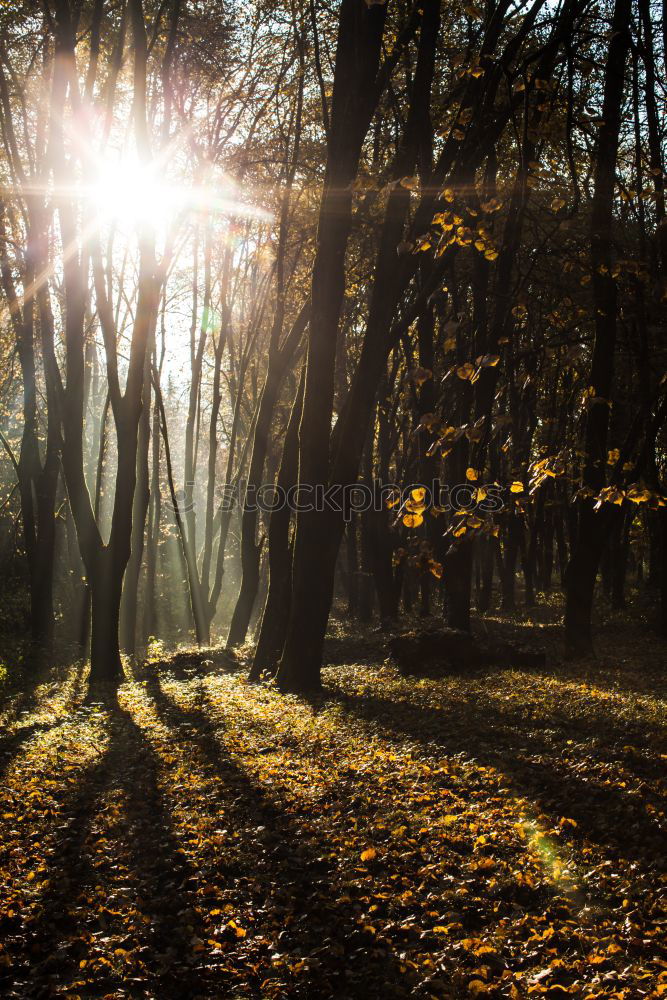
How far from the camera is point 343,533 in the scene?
13.0 m

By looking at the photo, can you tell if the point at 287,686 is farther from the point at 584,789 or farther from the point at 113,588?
the point at 584,789

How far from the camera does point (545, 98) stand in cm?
715

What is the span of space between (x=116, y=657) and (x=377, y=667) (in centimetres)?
454

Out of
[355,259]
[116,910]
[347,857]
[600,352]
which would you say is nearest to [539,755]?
[347,857]

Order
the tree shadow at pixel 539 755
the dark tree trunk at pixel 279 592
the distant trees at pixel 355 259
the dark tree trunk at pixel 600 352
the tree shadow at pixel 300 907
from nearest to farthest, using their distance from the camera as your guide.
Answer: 1. the tree shadow at pixel 300 907
2. the tree shadow at pixel 539 755
3. the distant trees at pixel 355 259
4. the dark tree trunk at pixel 600 352
5. the dark tree trunk at pixel 279 592

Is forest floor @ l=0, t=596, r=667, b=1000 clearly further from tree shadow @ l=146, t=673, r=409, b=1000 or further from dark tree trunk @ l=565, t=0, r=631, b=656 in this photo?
dark tree trunk @ l=565, t=0, r=631, b=656

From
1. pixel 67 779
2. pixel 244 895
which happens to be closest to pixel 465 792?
pixel 244 895

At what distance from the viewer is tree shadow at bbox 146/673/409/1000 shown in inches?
147

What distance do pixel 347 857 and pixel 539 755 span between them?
2277 mm

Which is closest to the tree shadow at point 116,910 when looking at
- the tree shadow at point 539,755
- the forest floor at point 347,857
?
the forest floor at point 347,857

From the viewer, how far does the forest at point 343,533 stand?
4.25 m

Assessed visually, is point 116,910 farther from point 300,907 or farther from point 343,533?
point 343,533

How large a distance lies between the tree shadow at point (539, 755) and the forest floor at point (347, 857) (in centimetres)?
2

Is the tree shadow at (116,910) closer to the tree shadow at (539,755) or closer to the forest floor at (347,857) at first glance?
the forest floor at (347,857)
